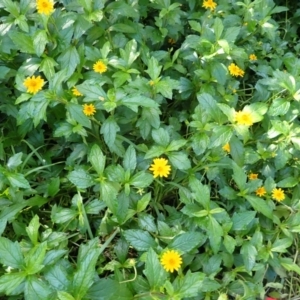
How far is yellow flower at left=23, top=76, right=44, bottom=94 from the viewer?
1.50 metres

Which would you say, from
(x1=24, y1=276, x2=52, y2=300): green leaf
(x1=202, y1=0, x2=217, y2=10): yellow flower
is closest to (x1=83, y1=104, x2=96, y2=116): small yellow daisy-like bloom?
(x1=24, y1=276, x2=52, y2=300): green leaf

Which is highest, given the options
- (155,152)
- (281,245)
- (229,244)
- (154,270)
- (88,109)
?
(88,109)

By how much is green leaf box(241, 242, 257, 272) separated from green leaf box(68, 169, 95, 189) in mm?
553

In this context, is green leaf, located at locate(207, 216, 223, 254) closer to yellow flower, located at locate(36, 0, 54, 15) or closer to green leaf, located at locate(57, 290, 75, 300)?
green leaf, located at locate(57, 290, 75, 300)

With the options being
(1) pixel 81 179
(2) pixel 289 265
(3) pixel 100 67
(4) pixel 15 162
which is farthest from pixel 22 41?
(2) pixel 289 265

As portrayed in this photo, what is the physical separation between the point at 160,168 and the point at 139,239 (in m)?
0.25

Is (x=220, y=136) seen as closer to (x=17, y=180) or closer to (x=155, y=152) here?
(x=155, y=152)

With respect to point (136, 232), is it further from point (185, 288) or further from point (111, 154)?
point (111, 154)

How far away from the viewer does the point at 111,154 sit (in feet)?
5.53

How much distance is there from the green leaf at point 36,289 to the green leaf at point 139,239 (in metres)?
0.33

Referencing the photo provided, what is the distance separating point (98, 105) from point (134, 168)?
248mm

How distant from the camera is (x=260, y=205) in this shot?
4.93ft

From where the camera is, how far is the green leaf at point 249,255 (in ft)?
4.73

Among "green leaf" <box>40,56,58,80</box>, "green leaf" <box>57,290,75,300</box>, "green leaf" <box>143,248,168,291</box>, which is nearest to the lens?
"green leaf" <box>57,290,75,300</box>
